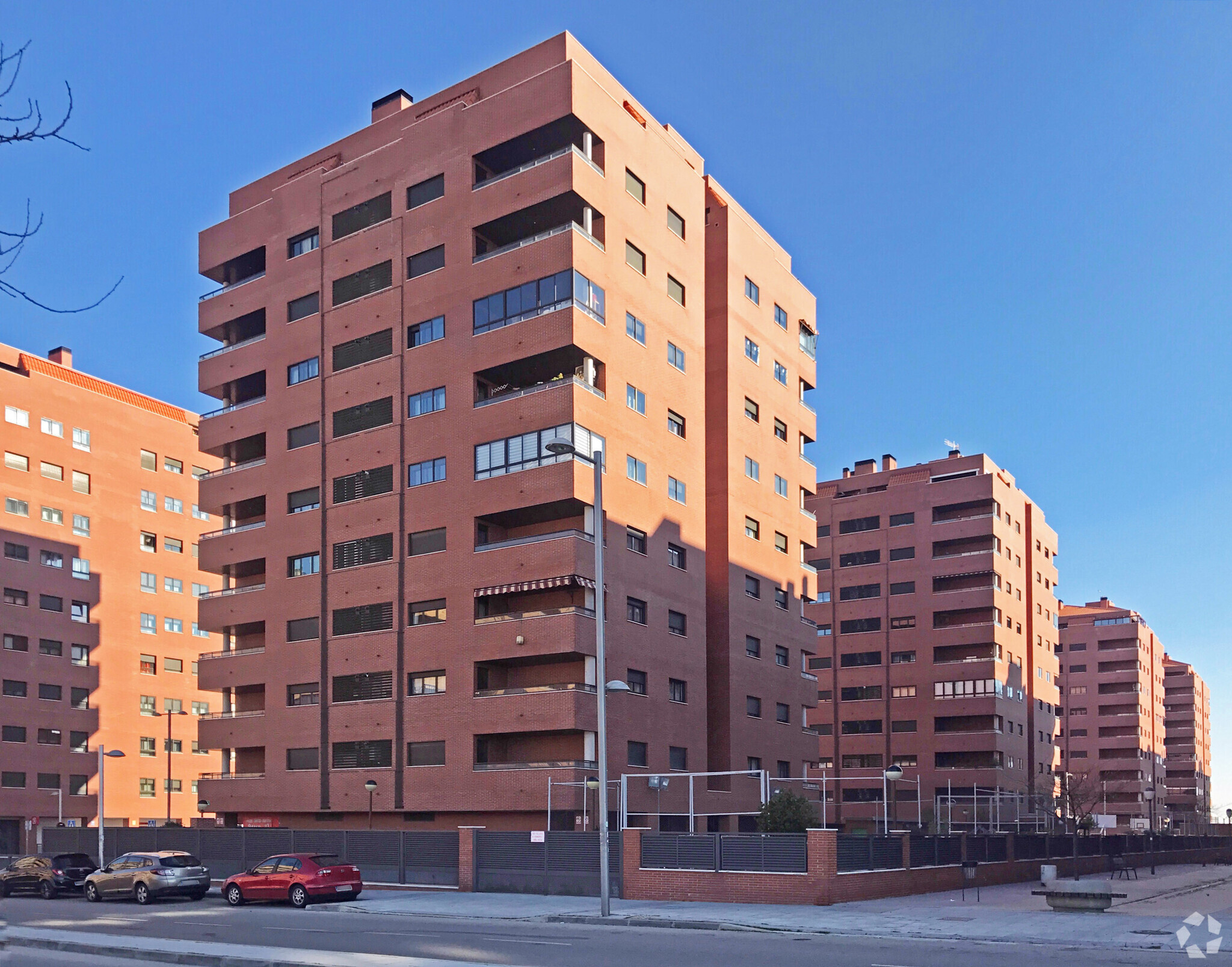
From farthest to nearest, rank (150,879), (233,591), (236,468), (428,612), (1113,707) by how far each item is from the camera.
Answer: (1113,707)
(236,468)
(233,591)
(428,612)
(150,879)

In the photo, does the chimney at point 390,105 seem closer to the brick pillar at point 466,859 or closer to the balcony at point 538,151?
the balcony at point 538,151

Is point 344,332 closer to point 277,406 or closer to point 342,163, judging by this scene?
point 277,406

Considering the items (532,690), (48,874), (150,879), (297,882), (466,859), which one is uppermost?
(532,690)

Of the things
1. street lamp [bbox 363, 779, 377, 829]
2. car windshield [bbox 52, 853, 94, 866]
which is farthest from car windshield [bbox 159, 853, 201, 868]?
street lamp [bbox 363, 779, 377, 829]

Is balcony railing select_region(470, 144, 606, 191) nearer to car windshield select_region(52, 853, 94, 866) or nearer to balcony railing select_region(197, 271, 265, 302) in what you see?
balcony railing select_region(197, 271, 265, 302)

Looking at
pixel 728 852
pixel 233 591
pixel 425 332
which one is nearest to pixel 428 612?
pixel 425 332

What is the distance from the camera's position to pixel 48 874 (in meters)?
42.6

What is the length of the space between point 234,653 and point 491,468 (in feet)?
61.6

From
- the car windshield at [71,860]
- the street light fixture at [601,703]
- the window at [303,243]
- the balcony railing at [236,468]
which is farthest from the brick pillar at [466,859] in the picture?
the window at [303,243]

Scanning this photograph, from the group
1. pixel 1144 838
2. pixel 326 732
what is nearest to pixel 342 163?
pixel 326 732

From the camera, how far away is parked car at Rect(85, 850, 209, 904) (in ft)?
128

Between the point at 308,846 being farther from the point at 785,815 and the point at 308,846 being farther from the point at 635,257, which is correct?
the point at 635,257

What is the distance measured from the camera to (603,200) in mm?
56188

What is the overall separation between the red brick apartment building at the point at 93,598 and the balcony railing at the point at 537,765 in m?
46.5
